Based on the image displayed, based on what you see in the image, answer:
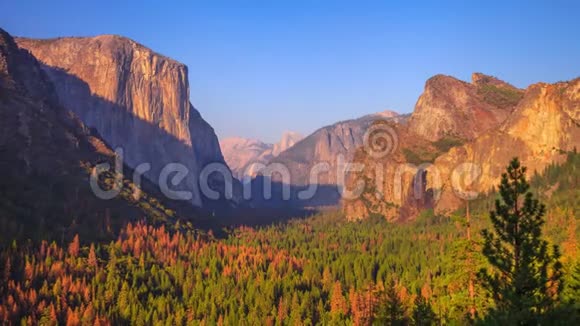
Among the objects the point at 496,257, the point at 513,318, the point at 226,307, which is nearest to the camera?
the point at 513,318

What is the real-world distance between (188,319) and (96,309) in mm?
23354

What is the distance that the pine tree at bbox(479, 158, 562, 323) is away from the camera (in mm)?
41312

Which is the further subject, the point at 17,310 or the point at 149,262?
the point at 149,262

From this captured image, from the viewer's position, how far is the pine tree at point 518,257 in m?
41.3

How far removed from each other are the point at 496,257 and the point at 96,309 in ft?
402

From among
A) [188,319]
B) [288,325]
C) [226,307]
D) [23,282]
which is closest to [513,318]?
[288,325]

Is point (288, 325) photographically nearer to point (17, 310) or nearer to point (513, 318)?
point (17, 310)

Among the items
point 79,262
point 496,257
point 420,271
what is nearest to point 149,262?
point 79,262

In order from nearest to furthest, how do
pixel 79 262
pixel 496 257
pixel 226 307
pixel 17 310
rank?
pixel 496 257 < pixel 17 310 < pixel 226 307 < pixel 79 262

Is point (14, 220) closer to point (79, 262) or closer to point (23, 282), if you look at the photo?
point (79, 262)

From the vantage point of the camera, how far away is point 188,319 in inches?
5566

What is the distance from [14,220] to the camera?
19575 cm

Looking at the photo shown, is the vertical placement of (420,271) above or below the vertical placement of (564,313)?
below

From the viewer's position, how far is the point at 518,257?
142 ft
